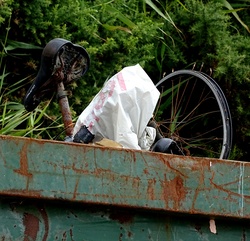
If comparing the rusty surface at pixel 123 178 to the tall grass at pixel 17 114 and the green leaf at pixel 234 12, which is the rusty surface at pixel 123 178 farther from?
the green leaf at pixel 234 12

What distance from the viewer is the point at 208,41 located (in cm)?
480

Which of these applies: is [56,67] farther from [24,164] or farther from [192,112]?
[192,112]

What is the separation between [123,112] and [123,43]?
2.19 m

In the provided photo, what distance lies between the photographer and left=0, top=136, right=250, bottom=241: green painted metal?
63.4 inches

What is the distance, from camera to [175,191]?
169 cm

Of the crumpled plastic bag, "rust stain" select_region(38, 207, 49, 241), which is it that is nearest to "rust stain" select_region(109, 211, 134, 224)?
"rust stain" select_region(38, 207, 49, 241)

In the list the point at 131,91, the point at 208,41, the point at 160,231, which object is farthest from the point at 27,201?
the point at 208,41

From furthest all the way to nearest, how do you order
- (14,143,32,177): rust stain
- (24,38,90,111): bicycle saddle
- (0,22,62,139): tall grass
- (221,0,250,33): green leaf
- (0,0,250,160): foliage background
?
(221,0,250,33): green leaf < (0,0,250,160): foliage background < (0,22,62,139): tall grass < (24,38,90,111): bicycle saddle < (14,143,32,177): rust stain

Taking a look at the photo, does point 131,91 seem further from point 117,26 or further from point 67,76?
point 117,26

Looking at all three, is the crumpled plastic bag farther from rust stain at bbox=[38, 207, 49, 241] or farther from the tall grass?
the tall grass

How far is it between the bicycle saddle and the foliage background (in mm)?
1527

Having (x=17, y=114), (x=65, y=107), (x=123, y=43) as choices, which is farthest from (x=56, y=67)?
(x=123, y=43)

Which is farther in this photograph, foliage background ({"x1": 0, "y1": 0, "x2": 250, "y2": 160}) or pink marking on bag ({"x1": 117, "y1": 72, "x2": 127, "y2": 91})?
foliage background ({"x1": 0, "y1": 0, "x2": 250, "y2": 160})

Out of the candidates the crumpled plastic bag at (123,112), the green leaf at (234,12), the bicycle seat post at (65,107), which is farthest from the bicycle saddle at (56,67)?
the green leaf at (234,12)
